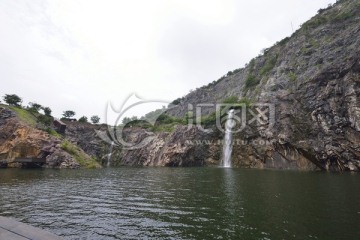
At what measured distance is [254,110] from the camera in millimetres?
83562

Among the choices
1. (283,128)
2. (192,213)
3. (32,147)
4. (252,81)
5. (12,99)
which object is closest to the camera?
(192,213)

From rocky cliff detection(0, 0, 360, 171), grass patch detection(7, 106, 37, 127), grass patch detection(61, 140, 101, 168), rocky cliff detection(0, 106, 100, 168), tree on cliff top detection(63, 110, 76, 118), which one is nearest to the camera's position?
rocky cliff detection(0, 0, 360, 171)

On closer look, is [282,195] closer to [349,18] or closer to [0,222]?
[0,222]

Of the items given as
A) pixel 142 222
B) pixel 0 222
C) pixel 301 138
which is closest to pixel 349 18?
pixel 301 138

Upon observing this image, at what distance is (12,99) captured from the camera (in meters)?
104

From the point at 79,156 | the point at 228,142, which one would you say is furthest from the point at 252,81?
the point at 79,156

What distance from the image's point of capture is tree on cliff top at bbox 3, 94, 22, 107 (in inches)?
4067

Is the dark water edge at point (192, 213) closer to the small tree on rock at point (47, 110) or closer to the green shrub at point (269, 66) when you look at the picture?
the small tree on rock at point (47, 110)

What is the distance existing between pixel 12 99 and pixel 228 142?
3442 inches

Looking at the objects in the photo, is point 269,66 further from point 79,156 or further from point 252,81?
point 79,156

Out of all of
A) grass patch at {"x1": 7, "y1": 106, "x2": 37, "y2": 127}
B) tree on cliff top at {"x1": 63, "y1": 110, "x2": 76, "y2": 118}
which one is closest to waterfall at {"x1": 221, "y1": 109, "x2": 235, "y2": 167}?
grass patch at {"x1": 7, "y1": 106, "x2": 37, "y2": 127}

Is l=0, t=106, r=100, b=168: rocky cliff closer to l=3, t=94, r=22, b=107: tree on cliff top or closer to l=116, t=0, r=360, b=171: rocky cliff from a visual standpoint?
l=3, t=94, r=22, b=107: tree on cliff top

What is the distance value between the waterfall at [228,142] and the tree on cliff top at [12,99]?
278 ft

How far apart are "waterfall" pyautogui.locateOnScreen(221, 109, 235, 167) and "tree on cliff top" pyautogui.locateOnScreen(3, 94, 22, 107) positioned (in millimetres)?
84669
